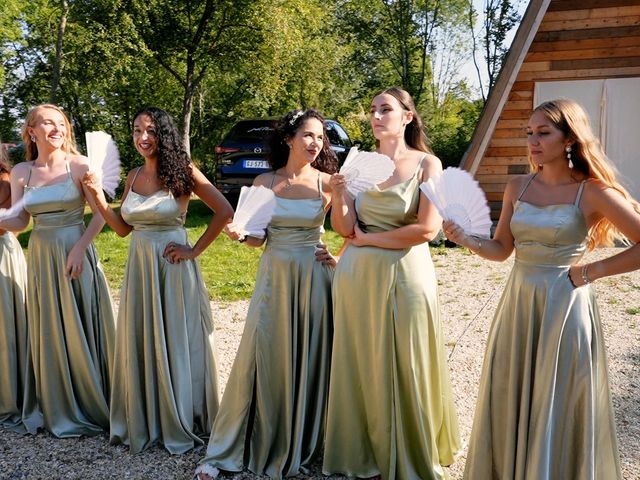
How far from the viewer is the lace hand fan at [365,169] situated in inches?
112

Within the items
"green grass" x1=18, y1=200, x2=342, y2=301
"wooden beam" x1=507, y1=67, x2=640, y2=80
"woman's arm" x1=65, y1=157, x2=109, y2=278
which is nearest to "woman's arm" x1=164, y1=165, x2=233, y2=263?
"woman's arm" x1=65, y1=157, x2=109, y2=278

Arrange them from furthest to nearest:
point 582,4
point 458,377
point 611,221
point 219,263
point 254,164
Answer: point 254,164, point 582,4, point 219,263, point 458,377, point 611,221

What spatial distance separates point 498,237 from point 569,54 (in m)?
8.66

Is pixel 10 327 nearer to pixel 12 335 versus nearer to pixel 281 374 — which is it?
pixel 12 335

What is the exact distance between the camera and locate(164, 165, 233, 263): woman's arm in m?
3.58

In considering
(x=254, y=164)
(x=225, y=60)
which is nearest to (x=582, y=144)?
(x=254, y=164)

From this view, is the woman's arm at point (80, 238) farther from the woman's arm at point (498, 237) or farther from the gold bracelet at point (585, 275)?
the gold bracelet at point (585, 275)

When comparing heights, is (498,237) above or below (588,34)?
below

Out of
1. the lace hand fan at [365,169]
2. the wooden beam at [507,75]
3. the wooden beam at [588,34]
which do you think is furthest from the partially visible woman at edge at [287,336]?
the wooden beam at [588,34]

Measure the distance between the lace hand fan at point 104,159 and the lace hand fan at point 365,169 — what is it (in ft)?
5.24

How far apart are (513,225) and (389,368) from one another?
958 mm

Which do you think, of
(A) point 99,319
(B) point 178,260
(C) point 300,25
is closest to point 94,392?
(A) point 99,319

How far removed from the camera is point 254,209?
3133 millimetres

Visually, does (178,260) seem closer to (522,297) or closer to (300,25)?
(522,297)
